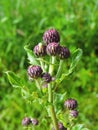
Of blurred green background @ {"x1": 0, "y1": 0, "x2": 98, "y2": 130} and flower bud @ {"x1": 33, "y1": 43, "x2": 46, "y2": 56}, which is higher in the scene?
flower bud @ {"x1": 33, "y1": 43, "x2": 46, "y2": 56}

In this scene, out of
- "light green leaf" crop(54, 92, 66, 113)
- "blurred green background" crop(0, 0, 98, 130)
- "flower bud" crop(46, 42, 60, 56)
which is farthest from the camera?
"blurred green background" crop(0, 0, 98, 130)

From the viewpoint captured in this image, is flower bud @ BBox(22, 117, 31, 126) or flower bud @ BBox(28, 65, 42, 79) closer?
flower bud @ BBox(28, 65, 42, 79)

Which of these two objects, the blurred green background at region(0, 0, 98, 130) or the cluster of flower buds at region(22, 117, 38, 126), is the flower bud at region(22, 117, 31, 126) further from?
the blurred green background at region(0, 0, 98, 130)

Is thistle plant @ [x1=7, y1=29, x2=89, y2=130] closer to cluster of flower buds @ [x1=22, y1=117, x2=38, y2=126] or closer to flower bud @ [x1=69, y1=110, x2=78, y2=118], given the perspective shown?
flower bud @ [x1=69, y1=110, x2=78, y2=118]

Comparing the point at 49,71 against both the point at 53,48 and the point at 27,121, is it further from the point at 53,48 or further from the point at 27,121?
the point at 27,121

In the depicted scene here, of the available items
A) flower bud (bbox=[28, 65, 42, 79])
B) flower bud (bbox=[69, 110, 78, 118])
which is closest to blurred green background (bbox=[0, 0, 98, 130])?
flower bud (bbox=[69, 110, 78, 118])

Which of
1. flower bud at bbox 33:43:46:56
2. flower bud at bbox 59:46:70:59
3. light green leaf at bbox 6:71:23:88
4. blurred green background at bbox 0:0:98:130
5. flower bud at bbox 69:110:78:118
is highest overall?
flower bud at bbox 33:43:46:56

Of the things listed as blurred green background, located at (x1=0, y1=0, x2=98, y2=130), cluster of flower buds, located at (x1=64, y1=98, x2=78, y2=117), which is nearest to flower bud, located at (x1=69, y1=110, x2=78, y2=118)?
cluster of flower buds, located at (x1=64, y1=98, x2=78, y2=117)

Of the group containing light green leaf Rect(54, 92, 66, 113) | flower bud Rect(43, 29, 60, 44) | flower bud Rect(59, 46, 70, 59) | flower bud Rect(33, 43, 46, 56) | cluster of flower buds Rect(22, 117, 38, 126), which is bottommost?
cluster of flower buds Rect(22, 117, 38, 126)

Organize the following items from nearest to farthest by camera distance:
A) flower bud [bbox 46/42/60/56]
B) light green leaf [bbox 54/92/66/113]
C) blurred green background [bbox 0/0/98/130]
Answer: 1. flower bud [bbox 46/42/60/56]
2. light green leaf [bbox 54/92/66/113]
3. blurred green background [bbox 0/0/98/130]
